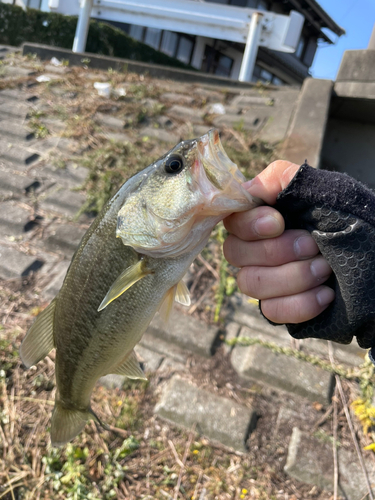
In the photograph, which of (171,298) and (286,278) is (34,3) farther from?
(286,278)

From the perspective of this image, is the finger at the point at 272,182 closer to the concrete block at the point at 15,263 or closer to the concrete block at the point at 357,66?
the concrete block at the point at 15,263

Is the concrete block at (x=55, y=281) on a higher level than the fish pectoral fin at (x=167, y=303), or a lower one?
lower

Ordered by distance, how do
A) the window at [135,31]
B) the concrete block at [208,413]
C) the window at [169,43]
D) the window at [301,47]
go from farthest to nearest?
1. the window at [301,47]
2. the window at [169,43]
3. the window at [135,31]
4. the concrete block at [208,413]

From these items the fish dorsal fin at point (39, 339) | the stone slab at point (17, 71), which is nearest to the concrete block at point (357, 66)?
the fish dorsal fin at point (39, 339)

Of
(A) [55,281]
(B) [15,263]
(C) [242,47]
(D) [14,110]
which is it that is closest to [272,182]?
(A) [55,281]

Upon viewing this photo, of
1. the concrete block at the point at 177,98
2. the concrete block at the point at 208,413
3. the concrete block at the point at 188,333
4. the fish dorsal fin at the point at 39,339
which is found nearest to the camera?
the fish dorsal fin at the point at 39,339

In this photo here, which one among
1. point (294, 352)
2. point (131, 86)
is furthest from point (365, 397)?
point (131, 86)
